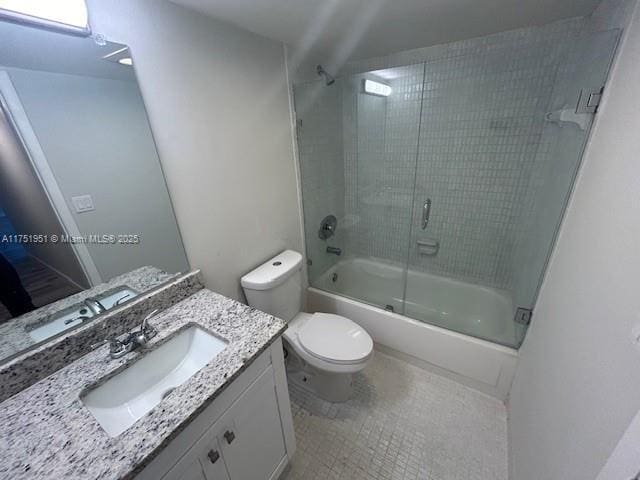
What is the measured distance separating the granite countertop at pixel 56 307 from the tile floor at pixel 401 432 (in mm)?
1158

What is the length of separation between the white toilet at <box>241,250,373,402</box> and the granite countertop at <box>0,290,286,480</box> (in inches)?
19.2

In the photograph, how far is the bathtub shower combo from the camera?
4.84 feet

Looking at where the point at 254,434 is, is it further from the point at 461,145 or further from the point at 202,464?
the point at 461,145

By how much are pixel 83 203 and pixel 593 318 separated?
170 cm

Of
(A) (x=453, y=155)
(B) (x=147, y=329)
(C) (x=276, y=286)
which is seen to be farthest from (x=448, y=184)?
(B) (x=147, y=329)

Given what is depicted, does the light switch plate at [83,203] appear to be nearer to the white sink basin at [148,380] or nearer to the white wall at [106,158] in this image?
the white wall at [106,158]

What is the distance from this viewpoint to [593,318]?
74cm

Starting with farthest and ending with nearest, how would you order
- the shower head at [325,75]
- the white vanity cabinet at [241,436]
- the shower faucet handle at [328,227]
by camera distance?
the shower faucet handle at [328,227] → the shower head at [325,75] → the white vanity cabinet at [241,436]

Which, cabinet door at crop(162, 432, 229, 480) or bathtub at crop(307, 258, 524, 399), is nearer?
cabinet door at crop(162, 432, 229, 480)

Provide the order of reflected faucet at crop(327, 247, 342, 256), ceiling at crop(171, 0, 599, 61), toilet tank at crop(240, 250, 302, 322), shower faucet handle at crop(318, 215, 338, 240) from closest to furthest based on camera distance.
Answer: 1. ceiling at crop(171, 0, 599, 61)
2. toilet tank at crop(240, 250, 302, 322)
3. shower faucet handle at crop(318, 215, 338, 240)
4. reflected faucet at crop(327, 247, 342, 256)

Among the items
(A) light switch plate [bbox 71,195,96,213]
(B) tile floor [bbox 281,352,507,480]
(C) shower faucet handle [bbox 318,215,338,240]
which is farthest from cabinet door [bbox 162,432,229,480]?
(C) shower faucet handle [bbox 318,215,338,240]

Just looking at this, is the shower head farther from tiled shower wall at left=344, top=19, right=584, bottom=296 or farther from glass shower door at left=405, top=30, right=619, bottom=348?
glass shower door at left=405, top=30, right=619, bottom=348

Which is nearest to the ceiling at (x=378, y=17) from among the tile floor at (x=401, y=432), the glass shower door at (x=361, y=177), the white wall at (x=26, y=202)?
the glass shower door at (x=361, y=177)

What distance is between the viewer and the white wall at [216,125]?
3.30 feet
